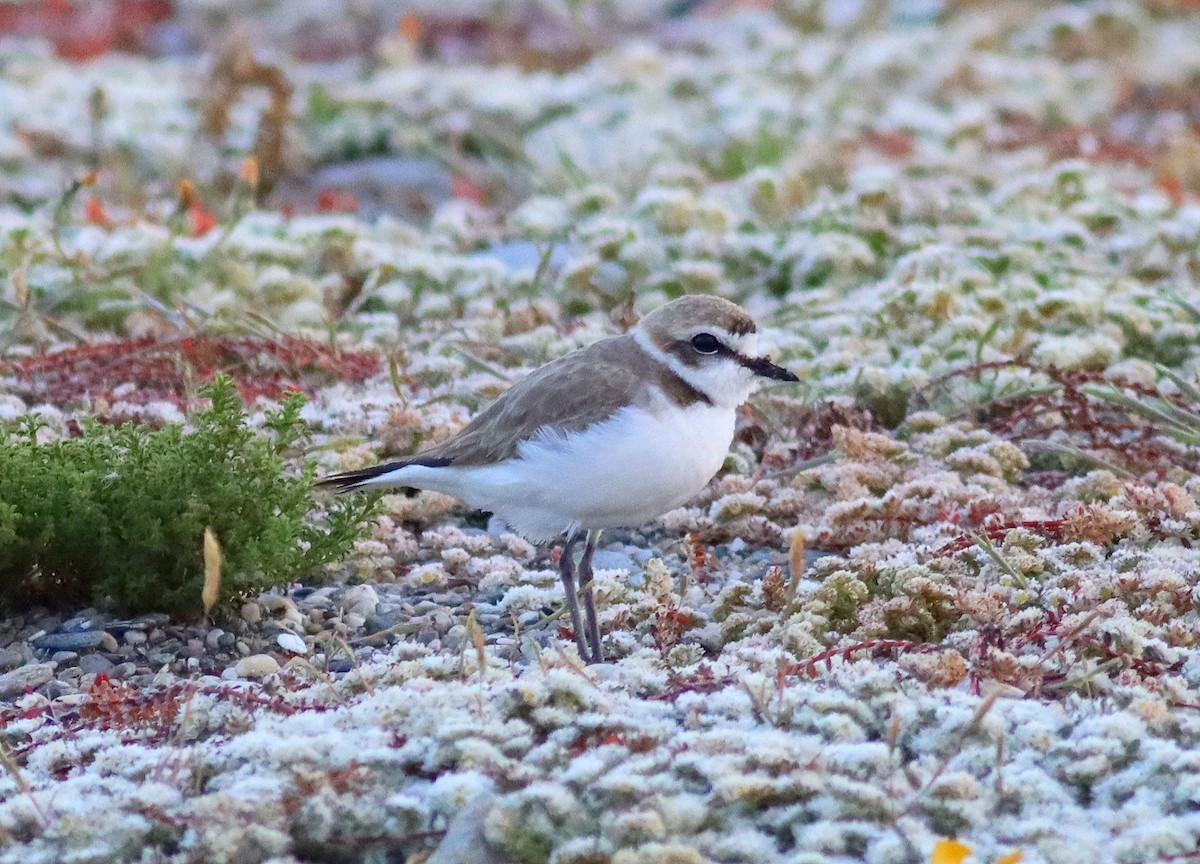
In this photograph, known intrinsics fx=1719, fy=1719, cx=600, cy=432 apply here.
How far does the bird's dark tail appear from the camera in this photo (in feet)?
17.0

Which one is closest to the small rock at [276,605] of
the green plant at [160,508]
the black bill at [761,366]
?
the green plant at [160,508]

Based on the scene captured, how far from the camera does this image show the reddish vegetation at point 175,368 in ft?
22.6

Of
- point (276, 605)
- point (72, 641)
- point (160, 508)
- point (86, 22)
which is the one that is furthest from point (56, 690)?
point (86, 22)

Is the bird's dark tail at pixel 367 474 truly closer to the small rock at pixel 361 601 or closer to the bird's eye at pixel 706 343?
the small rock at pixel 361 601

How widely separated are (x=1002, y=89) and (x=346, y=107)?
5.29 meters

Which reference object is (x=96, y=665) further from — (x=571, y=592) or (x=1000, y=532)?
(x=1000, y=532)

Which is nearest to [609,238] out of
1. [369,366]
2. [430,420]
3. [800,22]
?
[369,366]

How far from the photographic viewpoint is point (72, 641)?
5121mm

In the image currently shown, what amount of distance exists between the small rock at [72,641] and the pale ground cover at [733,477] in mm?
478

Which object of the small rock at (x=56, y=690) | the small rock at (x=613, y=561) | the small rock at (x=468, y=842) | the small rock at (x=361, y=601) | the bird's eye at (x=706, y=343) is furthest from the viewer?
the small rock at (x=613, y=561)

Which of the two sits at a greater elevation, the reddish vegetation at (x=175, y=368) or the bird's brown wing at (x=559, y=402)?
the bird's brown wing at (x=559, y=402)

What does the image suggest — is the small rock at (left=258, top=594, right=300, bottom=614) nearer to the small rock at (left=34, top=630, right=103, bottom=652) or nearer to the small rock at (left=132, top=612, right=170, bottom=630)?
the small rock at (left=132, top=612, right=170, bottom=630)

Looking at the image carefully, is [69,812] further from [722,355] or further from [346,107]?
[346,107]

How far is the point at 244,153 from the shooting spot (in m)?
12.3
